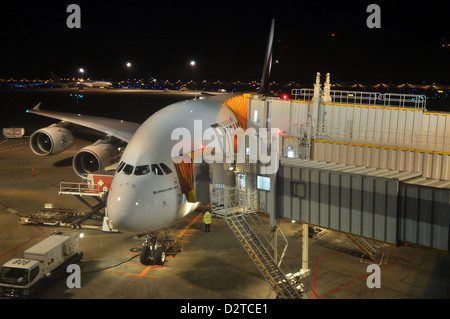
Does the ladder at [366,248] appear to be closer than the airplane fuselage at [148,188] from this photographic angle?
No

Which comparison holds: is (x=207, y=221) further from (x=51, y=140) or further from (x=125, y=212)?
(x=51, y=140)

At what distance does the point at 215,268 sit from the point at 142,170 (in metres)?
5.56

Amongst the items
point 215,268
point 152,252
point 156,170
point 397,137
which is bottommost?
point 215,268

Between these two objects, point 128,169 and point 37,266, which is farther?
point 128,169

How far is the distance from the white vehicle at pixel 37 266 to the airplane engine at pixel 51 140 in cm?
1848

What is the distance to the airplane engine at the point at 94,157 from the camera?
3288 cm

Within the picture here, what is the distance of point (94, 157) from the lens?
112 feet

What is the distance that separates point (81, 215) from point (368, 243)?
16434mm

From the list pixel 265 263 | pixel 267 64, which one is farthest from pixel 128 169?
pixel 267 64

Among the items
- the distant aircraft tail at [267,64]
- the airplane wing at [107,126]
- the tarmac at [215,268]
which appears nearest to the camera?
the tarmac at [215,268]

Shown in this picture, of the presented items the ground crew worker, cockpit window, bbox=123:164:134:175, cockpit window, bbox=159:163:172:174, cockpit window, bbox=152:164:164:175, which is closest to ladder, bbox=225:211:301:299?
cockpit window, bbox=159:163:172:174

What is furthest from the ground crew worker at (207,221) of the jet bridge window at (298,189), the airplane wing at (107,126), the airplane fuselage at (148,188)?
the airplane wing at (107,126)

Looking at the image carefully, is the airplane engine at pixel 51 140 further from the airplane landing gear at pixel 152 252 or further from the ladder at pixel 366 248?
the ladder at pixel 366 248
